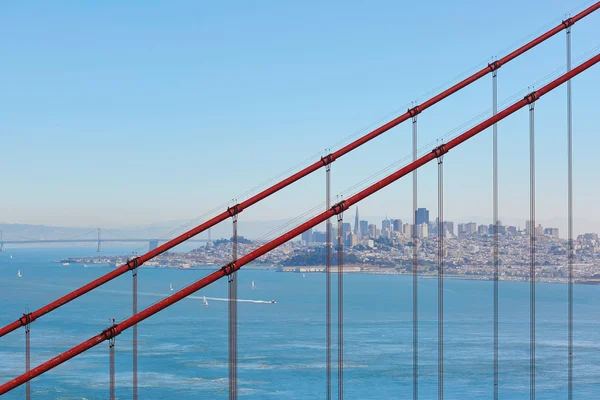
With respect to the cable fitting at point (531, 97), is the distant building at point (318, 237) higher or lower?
lower

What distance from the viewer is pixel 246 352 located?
53656 millimetres

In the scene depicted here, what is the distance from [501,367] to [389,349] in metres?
8.63

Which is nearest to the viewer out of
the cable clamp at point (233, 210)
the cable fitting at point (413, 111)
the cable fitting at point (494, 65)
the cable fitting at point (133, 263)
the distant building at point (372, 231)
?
the cable fitting at point (133, 263)

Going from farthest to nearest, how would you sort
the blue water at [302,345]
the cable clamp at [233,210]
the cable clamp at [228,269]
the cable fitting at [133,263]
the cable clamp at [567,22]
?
the blue water at [302,345] < the cable clamp at [567,22] < the cable clamp at [233,210] < the cable fitting at [133,263] < the cable clamp at [228,269]

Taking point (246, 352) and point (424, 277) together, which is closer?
→ point (246, 352)

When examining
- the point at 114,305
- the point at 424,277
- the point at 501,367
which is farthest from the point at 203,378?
the point at 424,277

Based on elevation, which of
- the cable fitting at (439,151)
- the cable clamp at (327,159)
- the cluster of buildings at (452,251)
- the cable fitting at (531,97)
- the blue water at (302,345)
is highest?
the cable fitting at (531,97)

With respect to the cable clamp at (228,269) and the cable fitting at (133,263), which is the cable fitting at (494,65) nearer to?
the cable clamp at (228,269)

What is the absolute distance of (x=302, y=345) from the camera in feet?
179

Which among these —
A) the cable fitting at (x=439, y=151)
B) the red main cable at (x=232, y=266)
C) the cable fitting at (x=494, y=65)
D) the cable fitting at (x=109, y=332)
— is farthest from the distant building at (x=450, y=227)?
the cable fitting at (x=109, y=332)

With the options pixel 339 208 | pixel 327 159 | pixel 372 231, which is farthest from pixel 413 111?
pixel 372 231

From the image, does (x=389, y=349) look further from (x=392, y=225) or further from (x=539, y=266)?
(x=392, y=225)

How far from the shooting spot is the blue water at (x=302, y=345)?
44.0 meters

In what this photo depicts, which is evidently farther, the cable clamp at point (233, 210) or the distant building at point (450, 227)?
the distant building at point (450, 227)
